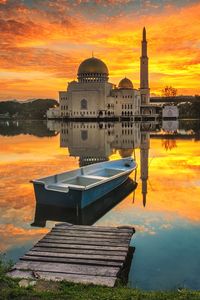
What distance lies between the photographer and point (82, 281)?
25.9ft

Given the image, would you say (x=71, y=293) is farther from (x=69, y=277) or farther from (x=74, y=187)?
(x=74, y=187)

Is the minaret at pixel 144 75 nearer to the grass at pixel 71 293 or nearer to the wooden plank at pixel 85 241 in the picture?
the wooden plank at pixel 85 241

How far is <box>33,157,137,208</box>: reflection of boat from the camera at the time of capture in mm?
14818

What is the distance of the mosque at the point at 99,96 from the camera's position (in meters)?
133

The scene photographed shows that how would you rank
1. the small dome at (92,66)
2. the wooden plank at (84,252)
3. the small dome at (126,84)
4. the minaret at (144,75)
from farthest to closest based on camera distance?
the small dome at (126,84), the minaret at (144,75), the small dome at (92,66), the wooden plank at (84,252)

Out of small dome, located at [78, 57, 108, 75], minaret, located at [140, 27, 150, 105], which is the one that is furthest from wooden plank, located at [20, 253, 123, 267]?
minaret, located at [140, 27, 150, 105]

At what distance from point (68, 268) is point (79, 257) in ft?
1.96

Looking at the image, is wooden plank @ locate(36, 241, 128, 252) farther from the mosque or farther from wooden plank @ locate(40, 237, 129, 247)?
the mosque

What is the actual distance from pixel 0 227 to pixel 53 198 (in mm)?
2691

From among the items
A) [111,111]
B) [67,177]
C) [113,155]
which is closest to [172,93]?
[111,111]

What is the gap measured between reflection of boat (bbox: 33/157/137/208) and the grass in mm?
7042

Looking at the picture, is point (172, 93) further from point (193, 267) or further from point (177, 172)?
point (193, 267)

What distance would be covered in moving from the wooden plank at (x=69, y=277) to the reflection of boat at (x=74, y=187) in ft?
20.9

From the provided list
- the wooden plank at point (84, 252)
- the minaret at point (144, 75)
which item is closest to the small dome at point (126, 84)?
the minaret at point (144, 75)
